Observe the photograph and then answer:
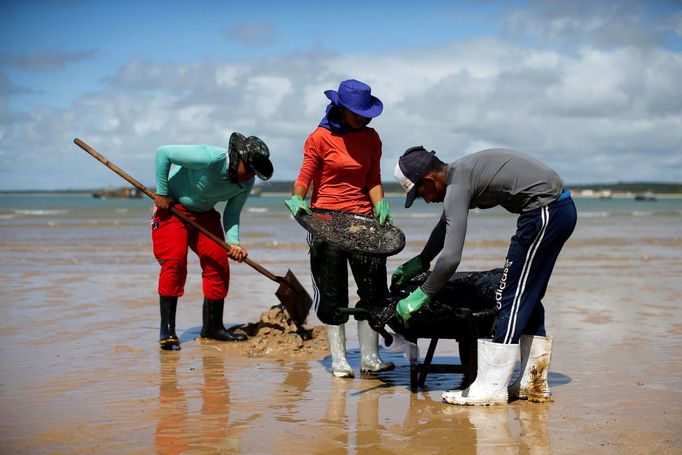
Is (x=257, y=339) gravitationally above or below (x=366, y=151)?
below

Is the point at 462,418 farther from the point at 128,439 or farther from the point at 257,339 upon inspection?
the point at 257,339

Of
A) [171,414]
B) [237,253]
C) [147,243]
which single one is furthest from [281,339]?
[147,243]

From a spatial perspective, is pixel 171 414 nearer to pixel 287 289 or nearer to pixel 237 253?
pixel 237 253

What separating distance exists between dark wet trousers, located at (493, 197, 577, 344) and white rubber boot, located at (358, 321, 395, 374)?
1207mm

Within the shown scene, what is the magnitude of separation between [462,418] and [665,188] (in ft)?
404

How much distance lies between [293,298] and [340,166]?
1.54 meters

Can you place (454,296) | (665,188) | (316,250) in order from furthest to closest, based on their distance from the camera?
(665,188) → (316,250) → (454,296)

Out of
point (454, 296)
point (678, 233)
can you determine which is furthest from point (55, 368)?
point (678, 233)

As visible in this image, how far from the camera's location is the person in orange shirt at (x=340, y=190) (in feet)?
17.3

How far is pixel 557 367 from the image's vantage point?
5719mm

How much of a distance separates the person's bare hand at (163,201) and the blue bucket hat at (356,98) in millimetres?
1720

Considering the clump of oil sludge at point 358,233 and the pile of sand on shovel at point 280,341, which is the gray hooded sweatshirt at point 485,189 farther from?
the pile of sand on shovel at point 280,341

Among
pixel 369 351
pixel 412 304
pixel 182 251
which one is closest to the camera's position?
pixel 412 304

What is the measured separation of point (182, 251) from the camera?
20.8ft
